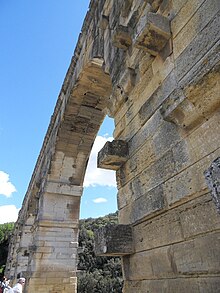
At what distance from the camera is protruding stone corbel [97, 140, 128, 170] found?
8.55 feet

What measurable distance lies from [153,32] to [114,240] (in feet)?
5.87

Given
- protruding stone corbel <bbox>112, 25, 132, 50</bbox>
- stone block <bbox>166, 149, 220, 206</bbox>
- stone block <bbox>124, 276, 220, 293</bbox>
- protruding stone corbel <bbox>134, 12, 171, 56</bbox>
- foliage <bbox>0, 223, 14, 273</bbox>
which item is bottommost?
stone block <bbox>124, 276, 220, 293</bbox>

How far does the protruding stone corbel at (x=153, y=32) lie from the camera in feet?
6.95

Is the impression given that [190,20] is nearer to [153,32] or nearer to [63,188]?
[153,32]

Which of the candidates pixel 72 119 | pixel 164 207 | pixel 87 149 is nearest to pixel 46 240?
pixel 87 149

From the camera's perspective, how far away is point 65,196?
8039mm

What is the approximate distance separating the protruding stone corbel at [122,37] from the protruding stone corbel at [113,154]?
112cm

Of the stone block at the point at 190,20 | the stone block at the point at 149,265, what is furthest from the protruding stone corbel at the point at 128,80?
the stone block at the point at 149,265

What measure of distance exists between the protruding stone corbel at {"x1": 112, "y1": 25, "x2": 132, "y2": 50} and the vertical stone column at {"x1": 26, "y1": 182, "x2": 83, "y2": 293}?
5762 mm

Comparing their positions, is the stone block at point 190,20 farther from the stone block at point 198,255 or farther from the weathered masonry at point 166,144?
the stone block at point 198,255

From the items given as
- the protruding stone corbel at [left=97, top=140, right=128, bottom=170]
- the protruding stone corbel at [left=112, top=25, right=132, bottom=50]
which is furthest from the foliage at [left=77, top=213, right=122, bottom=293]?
the protruding stone corbel at [left=112, top=25, right=132, bottom=50]

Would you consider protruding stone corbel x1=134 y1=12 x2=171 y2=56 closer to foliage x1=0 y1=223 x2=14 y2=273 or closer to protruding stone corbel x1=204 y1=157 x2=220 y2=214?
protruding stone corbel x1=204 y1=157 x2=220 y2=214

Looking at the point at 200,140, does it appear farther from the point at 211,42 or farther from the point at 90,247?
the point at 90,247

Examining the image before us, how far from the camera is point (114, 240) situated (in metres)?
2.28
